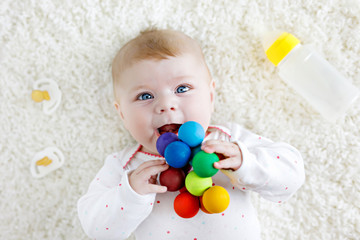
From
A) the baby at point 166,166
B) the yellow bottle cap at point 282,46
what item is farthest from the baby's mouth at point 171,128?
the yellow bottle cap at point 282,46

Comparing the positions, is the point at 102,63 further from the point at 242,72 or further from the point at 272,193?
the point at 272,193

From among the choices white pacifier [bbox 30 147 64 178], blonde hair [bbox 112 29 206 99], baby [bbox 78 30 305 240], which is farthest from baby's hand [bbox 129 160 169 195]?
white pacifier [bbox 30 147 64 178]

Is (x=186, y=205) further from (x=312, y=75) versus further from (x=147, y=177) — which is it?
(x=312, y=75)

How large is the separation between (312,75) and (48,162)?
2.88 feet

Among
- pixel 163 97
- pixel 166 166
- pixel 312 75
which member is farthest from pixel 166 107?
pixel 312 75

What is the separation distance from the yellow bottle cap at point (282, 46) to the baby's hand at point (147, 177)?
1.63ft

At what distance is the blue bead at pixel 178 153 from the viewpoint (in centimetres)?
77

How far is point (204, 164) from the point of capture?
0.74 metres

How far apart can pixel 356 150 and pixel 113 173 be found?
2.48 ft

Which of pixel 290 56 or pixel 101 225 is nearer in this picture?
pixel 101 225

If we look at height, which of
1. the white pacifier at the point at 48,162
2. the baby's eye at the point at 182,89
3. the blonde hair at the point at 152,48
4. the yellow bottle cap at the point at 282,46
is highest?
the yellow bottle cap at the point at 282,46

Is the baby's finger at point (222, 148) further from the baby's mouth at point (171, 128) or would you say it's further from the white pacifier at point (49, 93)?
the white pacifier at point (49, 93)

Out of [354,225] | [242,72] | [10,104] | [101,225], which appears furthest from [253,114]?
[10,104]

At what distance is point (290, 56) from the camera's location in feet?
3.66
